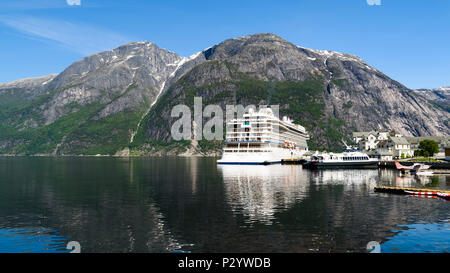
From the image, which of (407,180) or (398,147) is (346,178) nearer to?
(407,180)

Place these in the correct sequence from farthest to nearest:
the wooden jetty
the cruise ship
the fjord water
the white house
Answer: the white house, the cruise ship, the wooden jetty, the fjord water

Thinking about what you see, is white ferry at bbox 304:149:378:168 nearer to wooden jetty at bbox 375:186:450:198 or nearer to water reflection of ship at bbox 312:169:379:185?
water reflection of ship at bbox 312:169:379:185

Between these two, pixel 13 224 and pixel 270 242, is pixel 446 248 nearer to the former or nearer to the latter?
pixel 270 242

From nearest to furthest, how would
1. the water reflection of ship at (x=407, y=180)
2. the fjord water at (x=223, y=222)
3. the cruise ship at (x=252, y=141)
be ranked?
the fjord water at (x=223, y=222) < the water reflection of ship at (x=407, y=180) < the cruise ship at (x=252, y=141)

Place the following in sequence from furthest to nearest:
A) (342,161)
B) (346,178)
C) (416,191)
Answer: (342,161), (346,178), (416,191)

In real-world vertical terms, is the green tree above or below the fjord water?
above

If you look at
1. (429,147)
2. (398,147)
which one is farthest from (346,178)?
(398,147)

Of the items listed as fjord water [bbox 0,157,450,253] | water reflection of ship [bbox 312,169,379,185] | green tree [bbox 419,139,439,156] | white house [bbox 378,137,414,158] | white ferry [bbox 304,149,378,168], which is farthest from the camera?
white house [bbox 378,137,414,158]

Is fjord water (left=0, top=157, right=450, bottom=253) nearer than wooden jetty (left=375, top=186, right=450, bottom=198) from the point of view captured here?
Yes

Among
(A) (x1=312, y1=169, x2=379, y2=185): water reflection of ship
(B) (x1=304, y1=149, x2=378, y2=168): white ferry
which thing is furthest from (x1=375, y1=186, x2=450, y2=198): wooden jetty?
(B) (x1=304, y1=149, x2=378, y2=168): white ferry

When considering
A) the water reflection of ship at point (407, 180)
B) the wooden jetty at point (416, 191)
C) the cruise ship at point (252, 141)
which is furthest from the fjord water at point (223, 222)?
the cruise ship at point (252, 141)

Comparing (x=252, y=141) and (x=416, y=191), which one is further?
(x=252, y=141)

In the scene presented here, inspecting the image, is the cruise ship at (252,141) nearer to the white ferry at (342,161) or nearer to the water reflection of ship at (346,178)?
the white ferry at (342,161)

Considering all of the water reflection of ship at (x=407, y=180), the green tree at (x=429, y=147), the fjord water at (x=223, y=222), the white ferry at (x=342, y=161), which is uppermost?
the green tree at (x=429, y=147)
